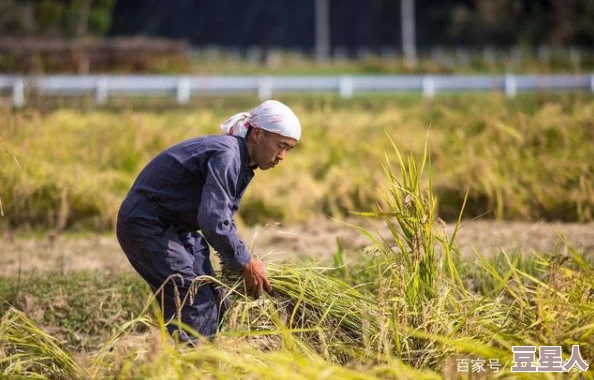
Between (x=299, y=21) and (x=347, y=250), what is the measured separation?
163 ft

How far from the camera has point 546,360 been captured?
3.96 metres

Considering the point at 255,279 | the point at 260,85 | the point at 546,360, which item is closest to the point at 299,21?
the point at 260,85

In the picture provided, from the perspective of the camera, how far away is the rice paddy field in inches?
161

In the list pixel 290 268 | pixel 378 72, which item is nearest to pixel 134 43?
pixel 378 72

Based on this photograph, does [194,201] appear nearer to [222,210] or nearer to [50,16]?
[222,210]

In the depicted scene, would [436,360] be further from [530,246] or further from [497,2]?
[497,2]

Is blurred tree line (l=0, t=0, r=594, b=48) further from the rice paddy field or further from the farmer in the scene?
the farmer

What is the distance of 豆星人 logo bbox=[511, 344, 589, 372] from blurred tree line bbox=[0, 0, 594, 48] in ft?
110

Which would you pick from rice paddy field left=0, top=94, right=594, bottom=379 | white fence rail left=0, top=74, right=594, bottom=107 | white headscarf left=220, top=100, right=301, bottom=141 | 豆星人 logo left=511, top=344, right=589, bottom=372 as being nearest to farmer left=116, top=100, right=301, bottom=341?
white headscarf left=220, top=100, right=301, bottom=141

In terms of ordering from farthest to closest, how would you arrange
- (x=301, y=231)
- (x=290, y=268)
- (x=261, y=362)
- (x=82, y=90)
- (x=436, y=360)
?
(x=82, y=90) → (x=301, y=231) → (x=290, y=268) → (x=436, y=360) → (x=261, y=362)

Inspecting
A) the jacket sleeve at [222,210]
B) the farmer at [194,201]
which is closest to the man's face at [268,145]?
the farmer at [194,201]

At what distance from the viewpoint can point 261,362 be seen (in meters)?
3.83

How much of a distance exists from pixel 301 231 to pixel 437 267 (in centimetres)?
462

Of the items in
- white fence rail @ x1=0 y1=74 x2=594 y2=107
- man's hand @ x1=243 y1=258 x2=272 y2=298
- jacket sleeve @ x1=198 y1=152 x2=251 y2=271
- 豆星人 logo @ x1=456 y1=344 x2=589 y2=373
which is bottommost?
white fence rail @ x1=0 y1=74 x2=594 y2=107
